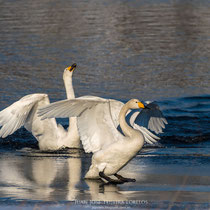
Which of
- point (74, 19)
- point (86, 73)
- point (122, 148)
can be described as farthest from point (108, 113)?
point (74, 19)

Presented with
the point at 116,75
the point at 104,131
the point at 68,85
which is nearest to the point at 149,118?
the point at 104,131

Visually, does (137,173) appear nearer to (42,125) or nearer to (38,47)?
(42,125)

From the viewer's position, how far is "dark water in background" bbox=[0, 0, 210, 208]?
7.55 metres

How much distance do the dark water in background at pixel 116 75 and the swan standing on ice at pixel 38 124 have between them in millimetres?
358

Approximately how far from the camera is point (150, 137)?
9.63m

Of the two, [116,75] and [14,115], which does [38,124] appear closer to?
[14,115]

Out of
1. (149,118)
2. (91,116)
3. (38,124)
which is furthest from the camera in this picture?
(38,124)

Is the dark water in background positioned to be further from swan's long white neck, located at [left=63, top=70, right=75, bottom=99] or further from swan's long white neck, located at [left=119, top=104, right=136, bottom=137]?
swan's long white neck, located at [left=63, top=70, right=75, bottom=99]

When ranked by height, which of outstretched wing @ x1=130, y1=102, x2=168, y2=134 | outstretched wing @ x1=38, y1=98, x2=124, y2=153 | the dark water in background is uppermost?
outstretched wing @ x1=38, y1=98, x2=124, y2=153

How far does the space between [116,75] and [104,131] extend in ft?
24.5

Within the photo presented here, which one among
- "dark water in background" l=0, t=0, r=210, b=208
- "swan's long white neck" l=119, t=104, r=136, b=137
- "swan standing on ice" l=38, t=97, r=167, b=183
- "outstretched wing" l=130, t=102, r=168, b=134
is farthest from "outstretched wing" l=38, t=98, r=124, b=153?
"outstretched wing" l=130, t=102, r=168, b=134

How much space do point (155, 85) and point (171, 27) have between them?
872cm

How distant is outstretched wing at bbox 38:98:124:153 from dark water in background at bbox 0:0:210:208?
0.50 meters

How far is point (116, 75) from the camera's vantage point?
1584 centimetres
